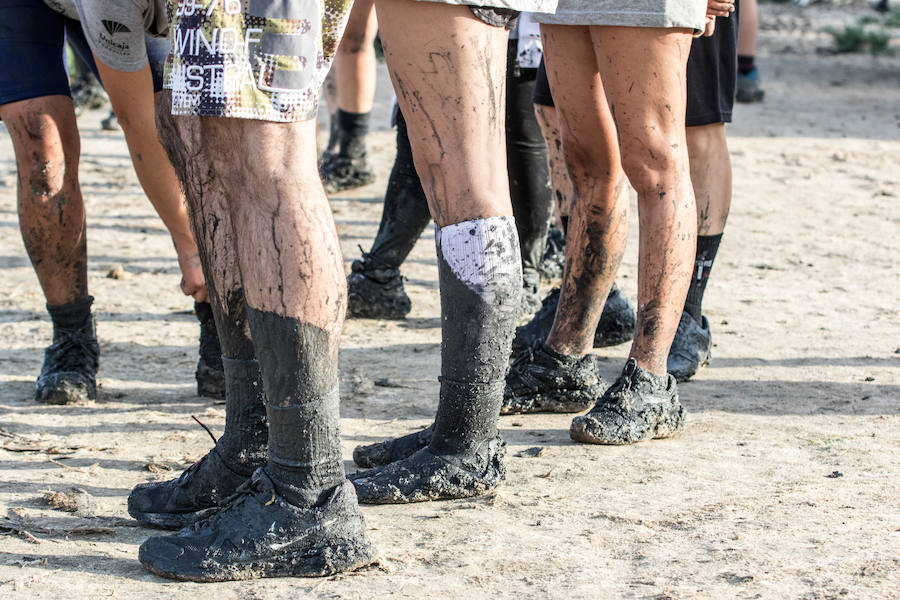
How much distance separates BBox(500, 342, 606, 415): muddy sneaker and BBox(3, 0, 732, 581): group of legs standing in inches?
11.3

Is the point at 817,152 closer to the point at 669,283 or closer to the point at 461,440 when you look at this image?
the point at 669,283

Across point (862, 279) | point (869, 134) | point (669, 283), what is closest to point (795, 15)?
point (869, 134)

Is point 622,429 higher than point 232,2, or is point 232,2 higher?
point 232,2

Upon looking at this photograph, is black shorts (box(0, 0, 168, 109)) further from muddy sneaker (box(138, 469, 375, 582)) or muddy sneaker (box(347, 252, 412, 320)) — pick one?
muddy sneaker (box(138, 469, 375, 582))

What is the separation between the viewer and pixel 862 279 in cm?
473

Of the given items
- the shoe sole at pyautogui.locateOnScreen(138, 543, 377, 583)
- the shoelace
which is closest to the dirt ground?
the shoe sole at pyautogui.locateOnScreen(138, 543, 377, 583)

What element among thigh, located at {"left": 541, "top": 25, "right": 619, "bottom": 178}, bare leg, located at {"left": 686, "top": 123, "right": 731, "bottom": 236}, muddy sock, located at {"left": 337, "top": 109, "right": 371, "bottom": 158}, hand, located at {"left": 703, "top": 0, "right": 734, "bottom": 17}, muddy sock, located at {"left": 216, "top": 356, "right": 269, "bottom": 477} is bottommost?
muddy sock, located at {"left": 216, "top": 356, "right": 269, "bottom": 477}

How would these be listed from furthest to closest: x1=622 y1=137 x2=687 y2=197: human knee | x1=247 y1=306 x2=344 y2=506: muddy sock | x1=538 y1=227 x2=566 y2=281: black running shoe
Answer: x1=538 y1=227 x2=566 y2=281: black running shoe
x1=622 y1=137 x2=687 y2=197: human knee
x1=247 y1=306 x2=344 y2=506: muddy sock

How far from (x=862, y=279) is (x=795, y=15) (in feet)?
54.3

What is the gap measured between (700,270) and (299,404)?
6.81 ft

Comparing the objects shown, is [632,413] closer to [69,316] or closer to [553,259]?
[69,316]

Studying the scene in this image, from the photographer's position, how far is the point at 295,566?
2.11 m

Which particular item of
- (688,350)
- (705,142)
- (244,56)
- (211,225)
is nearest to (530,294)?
(688,350)

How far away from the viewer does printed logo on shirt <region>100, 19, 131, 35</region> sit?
9.83ft
